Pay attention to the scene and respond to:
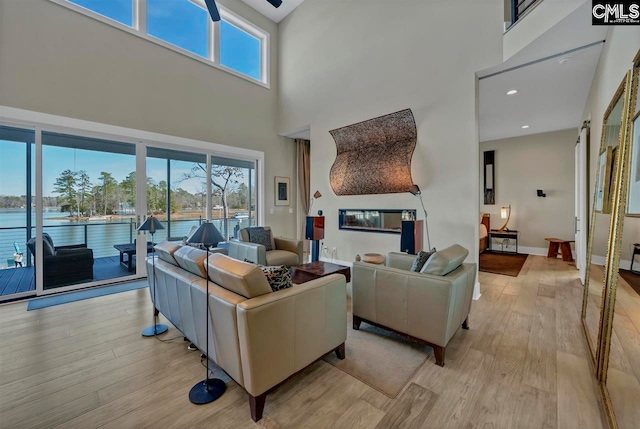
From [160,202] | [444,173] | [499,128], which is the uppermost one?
[499,128]

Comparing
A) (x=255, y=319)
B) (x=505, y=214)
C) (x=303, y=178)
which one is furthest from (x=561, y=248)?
(x=255, y=319)

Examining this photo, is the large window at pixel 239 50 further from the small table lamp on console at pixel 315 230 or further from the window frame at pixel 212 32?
the small table lamp on console at pixel 315 230

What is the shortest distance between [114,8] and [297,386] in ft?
19.3

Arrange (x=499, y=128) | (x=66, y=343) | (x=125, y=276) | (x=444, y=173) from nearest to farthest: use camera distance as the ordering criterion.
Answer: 1. (x=66, y=343)
2. (x=444, y=173)
3. (x=125, y=276)
4. (x=499, y=128)

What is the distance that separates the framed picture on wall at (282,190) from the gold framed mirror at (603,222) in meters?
5.39

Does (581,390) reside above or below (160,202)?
below

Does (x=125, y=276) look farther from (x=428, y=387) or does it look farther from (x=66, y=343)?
(x=428, y=387)

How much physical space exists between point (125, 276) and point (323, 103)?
4783 millimetres

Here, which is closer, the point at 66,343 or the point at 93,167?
the point at 66,343

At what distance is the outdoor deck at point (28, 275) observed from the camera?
11.8ft

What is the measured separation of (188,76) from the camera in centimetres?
491

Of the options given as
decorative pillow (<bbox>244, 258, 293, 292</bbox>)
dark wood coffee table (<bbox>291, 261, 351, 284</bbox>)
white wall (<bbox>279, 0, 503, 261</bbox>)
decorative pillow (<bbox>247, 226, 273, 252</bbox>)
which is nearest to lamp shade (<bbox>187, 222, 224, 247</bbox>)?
decorative pillow (<bbox>244, 258, 293, 292</bbox>)

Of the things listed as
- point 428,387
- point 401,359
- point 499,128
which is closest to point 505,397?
point 428,387

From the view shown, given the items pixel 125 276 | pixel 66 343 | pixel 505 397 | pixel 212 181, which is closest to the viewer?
pixel 505 397
